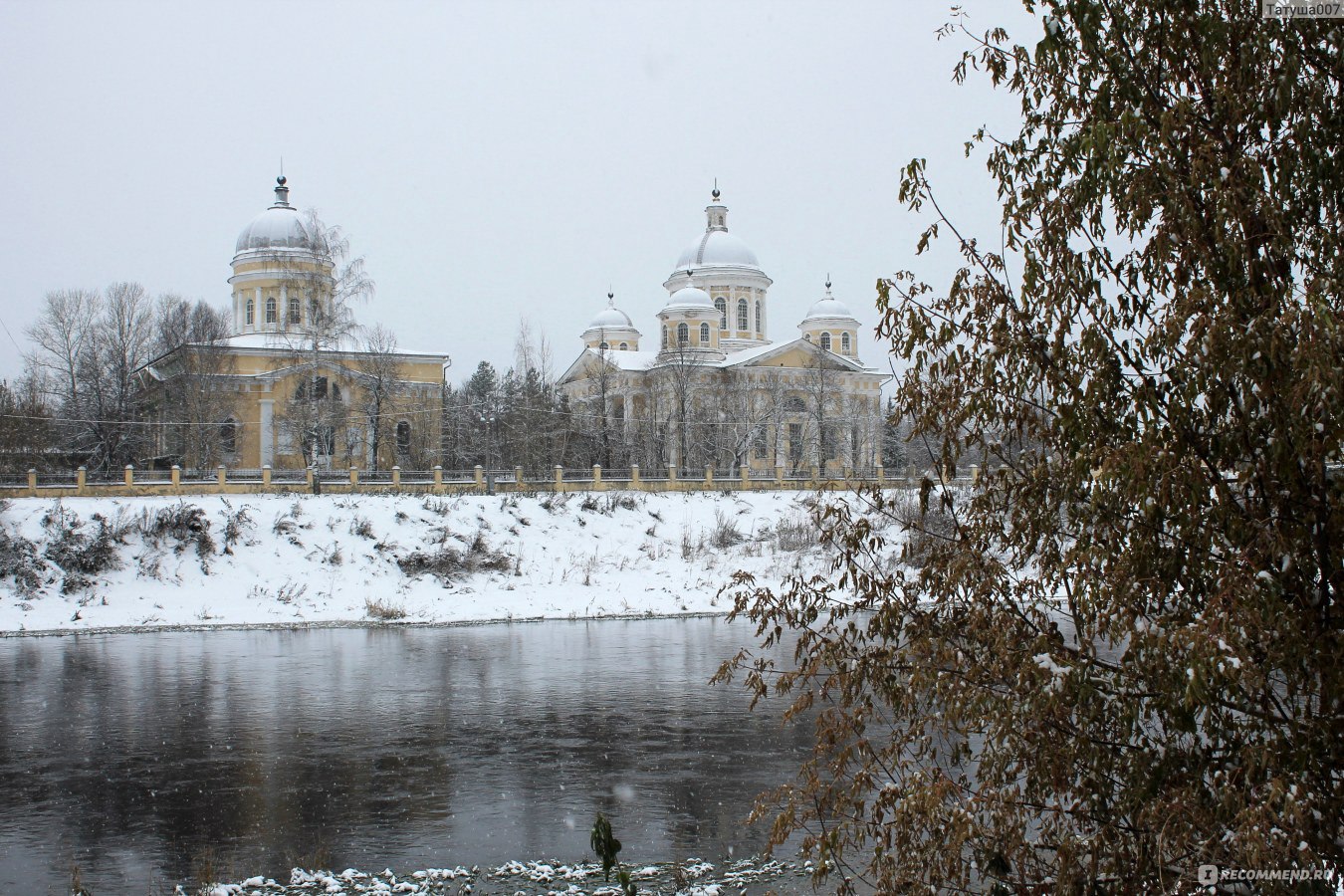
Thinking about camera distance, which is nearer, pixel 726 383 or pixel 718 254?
pixel 726 383

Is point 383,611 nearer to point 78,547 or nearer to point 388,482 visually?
point 78,547

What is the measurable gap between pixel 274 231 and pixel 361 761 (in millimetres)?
45916

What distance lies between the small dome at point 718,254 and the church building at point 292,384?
63.6 ft

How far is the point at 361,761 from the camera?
1240 cm

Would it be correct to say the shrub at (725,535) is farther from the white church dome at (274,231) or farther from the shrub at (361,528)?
the white church dome at (274,231)

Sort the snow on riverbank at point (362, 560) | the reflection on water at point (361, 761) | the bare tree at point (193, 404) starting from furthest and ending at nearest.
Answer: the bare tree at point (193, 404), the snow on riverbank at point (362, 560), the reflection on water at point (361, 761)

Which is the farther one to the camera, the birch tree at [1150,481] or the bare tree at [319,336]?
the bare tree at [319,336]

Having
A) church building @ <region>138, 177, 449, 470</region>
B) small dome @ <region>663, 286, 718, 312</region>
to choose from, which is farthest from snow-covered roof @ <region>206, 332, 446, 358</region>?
small dome @ <region>663, 286, 718, 312</region>

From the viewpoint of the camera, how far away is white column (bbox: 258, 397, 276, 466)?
47.2 meters

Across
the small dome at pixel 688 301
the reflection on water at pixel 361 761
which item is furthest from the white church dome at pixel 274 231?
the reflection on water at pixel 361 761

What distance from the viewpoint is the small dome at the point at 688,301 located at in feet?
203

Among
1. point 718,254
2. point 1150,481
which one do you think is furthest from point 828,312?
point 1150,481

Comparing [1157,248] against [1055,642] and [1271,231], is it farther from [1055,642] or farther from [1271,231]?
[1055,642]

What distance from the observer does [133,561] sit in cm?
2962
